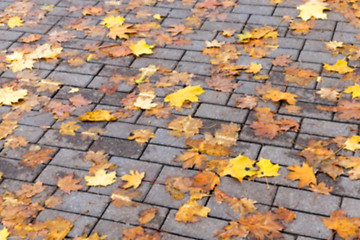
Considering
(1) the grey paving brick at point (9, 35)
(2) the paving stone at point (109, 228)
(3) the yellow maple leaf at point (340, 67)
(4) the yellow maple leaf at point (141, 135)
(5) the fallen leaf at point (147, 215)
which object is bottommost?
(3) the yellow maple leaf at point (340, 67)

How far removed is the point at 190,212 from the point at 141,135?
2.98 feet

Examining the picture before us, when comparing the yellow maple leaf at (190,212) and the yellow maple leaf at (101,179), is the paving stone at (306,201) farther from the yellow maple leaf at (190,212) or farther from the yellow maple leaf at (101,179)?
the yellow maple leaf at (101,179)

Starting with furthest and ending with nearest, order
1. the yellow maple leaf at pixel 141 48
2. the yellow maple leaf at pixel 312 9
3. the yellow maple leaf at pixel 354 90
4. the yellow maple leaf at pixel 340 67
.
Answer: the yellow maple leaf at pixel 312 9 < the yellow maple leaf at pixel 141 48 < the yellow maple leaf at pixel 340 67 < the yellow maple leaf at pixel 354 90

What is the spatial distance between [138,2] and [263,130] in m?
2.69

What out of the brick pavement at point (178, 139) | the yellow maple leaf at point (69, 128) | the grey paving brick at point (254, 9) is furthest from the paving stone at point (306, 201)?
the grey paving brick at point (254, 9)

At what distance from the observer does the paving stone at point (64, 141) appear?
162 inches

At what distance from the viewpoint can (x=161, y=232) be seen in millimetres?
3359

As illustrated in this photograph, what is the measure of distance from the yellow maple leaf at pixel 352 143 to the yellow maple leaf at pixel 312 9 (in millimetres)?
1929

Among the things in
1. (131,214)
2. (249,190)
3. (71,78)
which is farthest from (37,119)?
(249,190)

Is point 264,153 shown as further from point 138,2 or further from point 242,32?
point 138,2

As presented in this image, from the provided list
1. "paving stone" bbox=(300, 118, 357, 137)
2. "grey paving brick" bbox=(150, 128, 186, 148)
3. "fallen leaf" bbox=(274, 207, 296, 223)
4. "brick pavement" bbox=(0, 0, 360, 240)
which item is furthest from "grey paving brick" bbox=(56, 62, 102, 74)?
"fallen leaf" bbox=(274, 207, 296, 223)

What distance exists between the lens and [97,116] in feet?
14.4

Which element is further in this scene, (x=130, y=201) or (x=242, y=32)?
(x=242, y=32)

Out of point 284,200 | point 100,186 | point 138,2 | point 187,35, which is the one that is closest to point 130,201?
point 100,186
